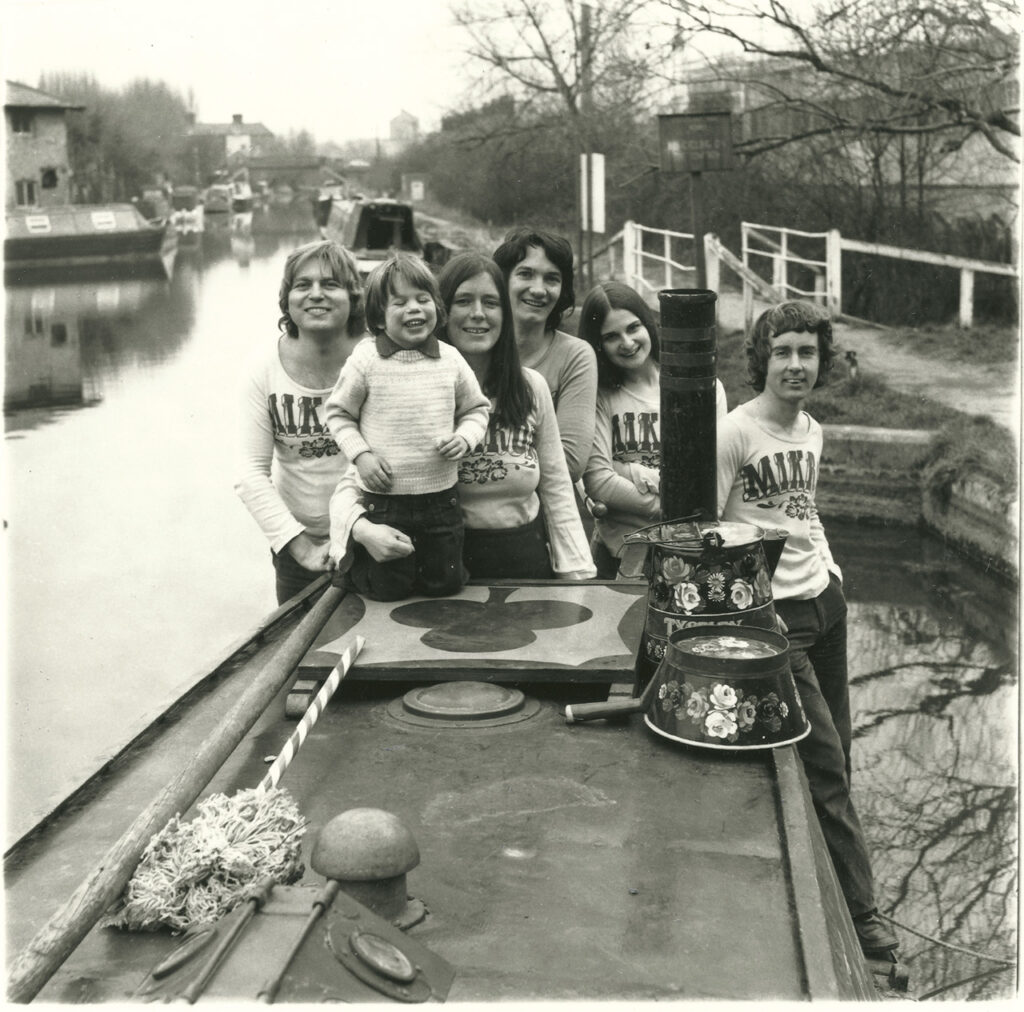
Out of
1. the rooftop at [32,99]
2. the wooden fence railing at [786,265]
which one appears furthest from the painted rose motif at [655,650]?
the rooftop at [32,99]

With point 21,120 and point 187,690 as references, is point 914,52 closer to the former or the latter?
point 187,690

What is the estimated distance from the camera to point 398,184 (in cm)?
4800

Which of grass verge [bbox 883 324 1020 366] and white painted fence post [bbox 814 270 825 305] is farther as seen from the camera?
white painted fence post [bbox 814 270 825 305]

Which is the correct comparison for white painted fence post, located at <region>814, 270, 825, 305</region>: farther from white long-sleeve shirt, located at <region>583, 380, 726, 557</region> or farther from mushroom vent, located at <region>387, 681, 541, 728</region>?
mushroom vent, located at <region>387, 681, 541, 728</region>

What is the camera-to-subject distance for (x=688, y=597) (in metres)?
3.00

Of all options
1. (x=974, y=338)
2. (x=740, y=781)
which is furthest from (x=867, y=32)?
(x=740, y=781)

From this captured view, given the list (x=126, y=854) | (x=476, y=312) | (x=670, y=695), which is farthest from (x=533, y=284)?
(x=126, y=854)

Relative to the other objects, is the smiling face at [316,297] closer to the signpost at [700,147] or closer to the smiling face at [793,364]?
the smiling face at [793,364]

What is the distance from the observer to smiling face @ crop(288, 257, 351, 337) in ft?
11.8

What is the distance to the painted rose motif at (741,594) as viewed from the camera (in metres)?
2.99

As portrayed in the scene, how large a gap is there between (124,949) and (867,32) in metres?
8.59

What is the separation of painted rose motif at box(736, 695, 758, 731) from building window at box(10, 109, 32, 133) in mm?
46135

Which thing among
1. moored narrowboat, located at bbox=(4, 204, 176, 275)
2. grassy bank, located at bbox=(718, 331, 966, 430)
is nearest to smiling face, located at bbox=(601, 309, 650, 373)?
grassy bank, located at bbox=(718, 331, 966, 430)

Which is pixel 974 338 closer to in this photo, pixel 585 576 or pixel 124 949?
pixel 585 576
